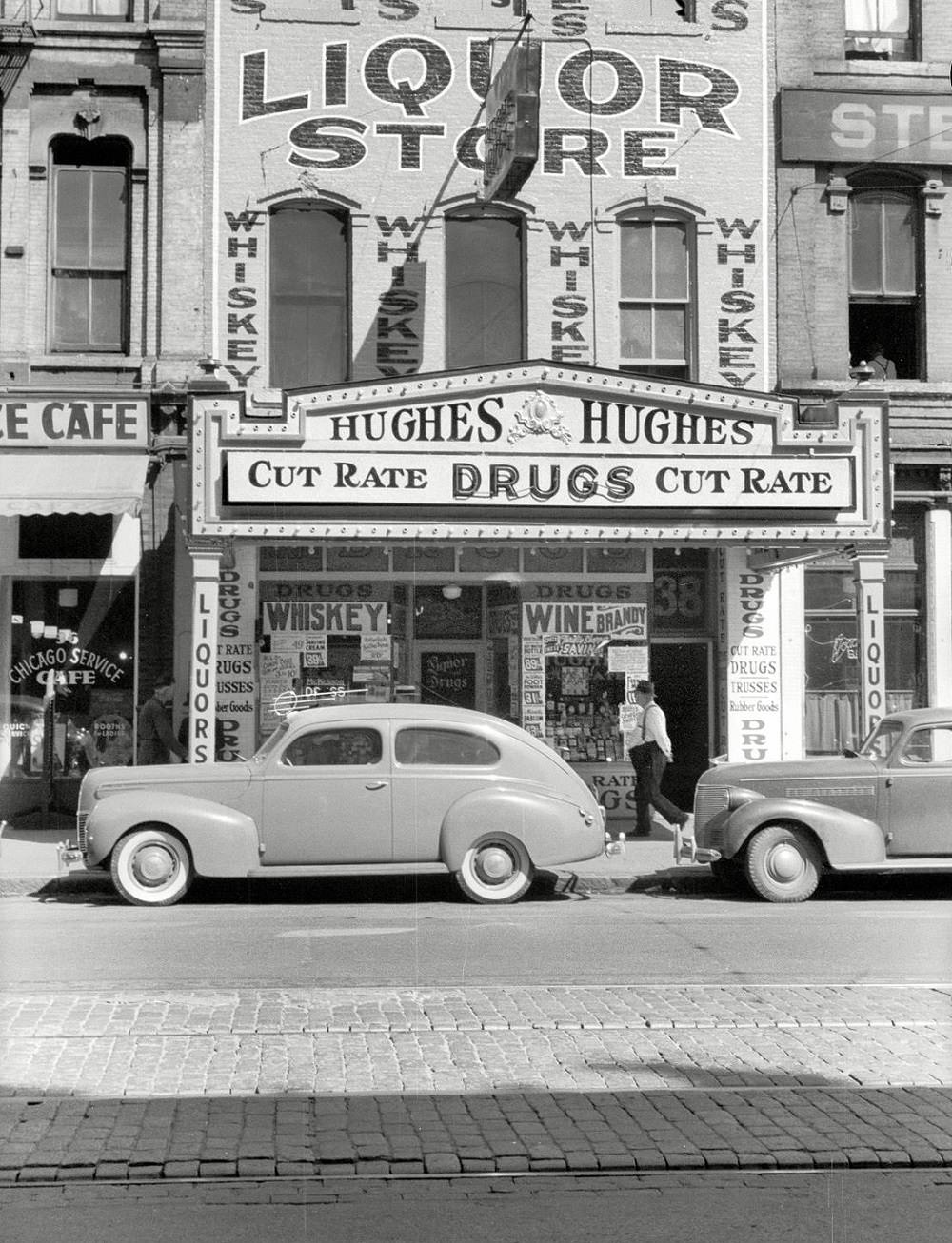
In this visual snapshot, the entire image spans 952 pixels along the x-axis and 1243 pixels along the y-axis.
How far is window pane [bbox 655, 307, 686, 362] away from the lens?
2020 cm

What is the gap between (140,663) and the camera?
18906 mm

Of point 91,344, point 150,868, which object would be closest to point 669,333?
point 91,344

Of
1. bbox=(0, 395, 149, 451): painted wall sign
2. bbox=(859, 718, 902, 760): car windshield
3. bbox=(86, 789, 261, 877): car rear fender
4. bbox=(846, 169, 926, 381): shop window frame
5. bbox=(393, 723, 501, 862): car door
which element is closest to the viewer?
bbox=(86, 789, 261, 877): car rear fender

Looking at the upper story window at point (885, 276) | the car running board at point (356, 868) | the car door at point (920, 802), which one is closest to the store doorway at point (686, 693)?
the upper story window at point (885, 276)

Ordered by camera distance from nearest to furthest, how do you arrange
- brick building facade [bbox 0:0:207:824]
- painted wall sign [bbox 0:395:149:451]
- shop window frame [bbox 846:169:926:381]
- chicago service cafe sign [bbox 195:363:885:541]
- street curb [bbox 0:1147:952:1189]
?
1. street curb [bbox 0:1147:952:1189]
2. chicago service cafe sign [bbox 195:363:885:541]
3. painted wall sign [bbox 0:395:149:451]
4. brick building facade [bbox 0:0:207:824]
5. shop window frame [bbox 846:169:926:381]

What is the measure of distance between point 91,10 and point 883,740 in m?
13.6

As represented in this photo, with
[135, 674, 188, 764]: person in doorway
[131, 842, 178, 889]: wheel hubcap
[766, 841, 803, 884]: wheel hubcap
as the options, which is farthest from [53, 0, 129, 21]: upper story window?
[766, 841, 803, 884]: wheel hubcap

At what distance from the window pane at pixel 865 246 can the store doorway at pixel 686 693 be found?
5.27 m

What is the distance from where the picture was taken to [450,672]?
781 inches

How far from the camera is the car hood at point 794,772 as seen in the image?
13.9 meters

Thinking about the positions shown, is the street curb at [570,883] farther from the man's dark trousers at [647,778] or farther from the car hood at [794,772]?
the man's dark trousers at [647,778]

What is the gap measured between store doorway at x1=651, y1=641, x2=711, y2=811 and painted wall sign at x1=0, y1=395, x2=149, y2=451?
23.9 ft

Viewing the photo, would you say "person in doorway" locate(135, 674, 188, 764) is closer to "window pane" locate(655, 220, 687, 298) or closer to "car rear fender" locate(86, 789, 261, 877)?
"car rear fender" locate(86, 789, 261, 877)

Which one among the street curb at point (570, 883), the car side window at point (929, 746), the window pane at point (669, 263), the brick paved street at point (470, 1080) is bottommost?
the street curb at point (570, 883)
